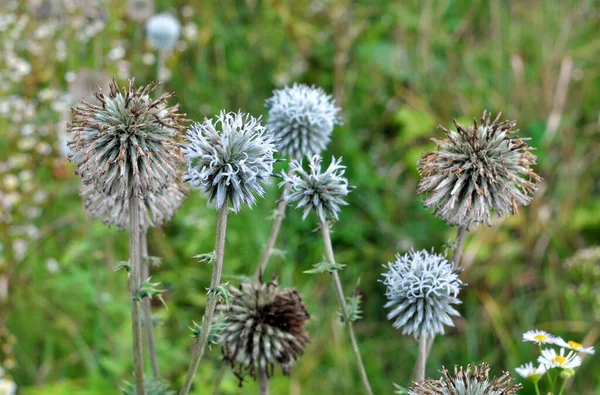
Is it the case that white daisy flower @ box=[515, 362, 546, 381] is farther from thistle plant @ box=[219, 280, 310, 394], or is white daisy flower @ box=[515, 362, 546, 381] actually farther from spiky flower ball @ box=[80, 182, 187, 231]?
spiky flower ball @ box=[80, 182, 187, 231]

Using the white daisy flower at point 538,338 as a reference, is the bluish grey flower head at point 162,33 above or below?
above

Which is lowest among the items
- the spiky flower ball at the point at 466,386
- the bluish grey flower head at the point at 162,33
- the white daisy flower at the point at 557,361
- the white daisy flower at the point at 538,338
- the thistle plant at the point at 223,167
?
the spiky flower ball at the point at 466,386

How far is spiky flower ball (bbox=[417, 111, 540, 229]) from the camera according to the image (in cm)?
143

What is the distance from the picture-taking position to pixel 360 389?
3.53 meters

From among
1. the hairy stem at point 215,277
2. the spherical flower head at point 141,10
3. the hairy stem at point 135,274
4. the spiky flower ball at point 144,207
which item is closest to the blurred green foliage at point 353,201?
the spherical flower head at point 141,10

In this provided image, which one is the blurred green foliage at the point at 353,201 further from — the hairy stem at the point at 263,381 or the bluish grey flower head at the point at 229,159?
the bluish grey flower head at the point at 229,159

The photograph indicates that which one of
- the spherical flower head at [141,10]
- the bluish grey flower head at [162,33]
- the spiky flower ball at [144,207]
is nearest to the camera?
the spiky flower ball at [144,207]

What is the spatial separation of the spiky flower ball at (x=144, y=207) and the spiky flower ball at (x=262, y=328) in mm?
273

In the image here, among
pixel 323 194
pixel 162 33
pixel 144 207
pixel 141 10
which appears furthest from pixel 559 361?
pixel 141 10

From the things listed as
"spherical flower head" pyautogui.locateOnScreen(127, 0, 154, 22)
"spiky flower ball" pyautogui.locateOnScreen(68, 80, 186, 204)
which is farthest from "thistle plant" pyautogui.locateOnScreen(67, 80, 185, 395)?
"spherical flower head" pyautogui.locateOnScreen(127, 0, 154, 22)

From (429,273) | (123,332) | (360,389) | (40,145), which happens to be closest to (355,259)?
(360,389)

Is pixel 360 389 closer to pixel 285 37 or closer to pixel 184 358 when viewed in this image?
pixel 184 358

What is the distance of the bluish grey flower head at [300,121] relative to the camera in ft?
6.05

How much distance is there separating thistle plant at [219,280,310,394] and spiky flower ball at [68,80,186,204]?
17.4 inches
